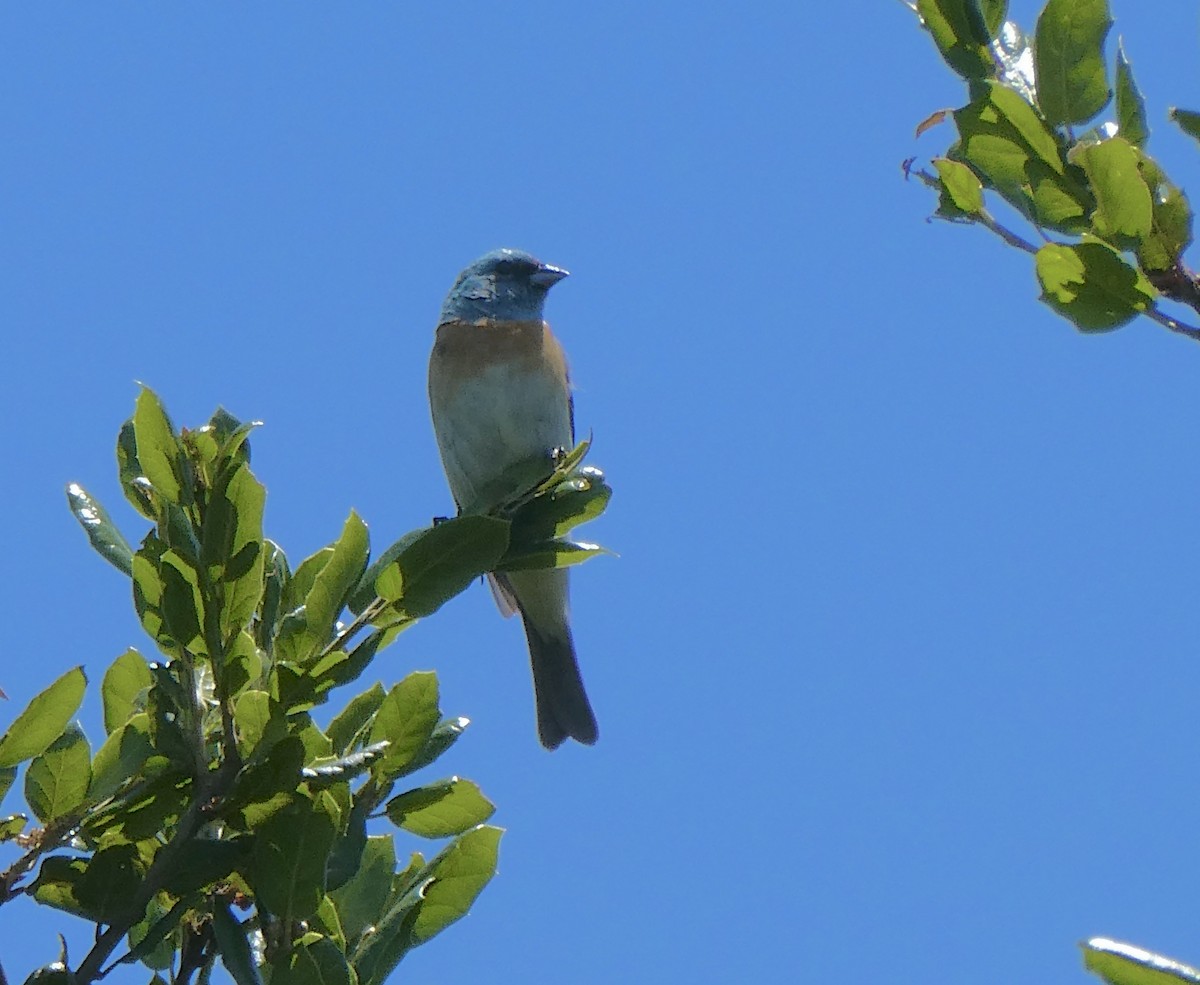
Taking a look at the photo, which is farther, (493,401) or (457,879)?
(493,401)

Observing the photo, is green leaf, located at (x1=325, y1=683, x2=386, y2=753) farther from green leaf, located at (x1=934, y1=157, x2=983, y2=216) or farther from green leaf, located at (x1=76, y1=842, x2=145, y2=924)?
green leaf, located at (x1=934, y1=157, x2=983, y2=216)

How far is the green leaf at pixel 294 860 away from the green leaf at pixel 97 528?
1.76ft

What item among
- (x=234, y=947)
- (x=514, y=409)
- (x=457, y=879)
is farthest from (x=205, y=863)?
(x=514, y=409)

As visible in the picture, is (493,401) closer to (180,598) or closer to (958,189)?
(180,598)

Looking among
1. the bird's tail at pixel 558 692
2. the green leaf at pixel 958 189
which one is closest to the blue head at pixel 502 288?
the bird's tail at pixel 558 692

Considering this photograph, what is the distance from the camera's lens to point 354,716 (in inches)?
96.9

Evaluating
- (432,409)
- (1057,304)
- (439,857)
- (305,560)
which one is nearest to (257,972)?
(439,857)

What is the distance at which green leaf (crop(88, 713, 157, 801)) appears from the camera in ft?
7.73

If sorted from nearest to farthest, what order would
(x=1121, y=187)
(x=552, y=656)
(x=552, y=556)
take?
(x=1121, y=187) < (x=552, y=556) < (x=552, y=656)

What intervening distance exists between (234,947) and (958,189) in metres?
1.47

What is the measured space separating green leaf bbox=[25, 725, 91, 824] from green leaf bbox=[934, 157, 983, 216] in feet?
4.81

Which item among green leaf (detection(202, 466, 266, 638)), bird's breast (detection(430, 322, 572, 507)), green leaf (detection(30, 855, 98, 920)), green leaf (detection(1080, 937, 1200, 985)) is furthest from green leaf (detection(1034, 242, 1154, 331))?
bird's breast (detection(430, 322, 572, 507))

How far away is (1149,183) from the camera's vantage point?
198 cm

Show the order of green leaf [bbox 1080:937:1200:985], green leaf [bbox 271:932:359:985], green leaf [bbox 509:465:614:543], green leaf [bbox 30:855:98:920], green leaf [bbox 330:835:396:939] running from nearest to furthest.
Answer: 1. green leaf [bbox 1080:937:1200:985]
2. green leaf [bbox 271:932:359:985]
3. green leaf [bbox 30:855:98:920]
4. green leaf [bbox 330:835:396:939]
5. green leaf [bbox 509:465:614:543]
